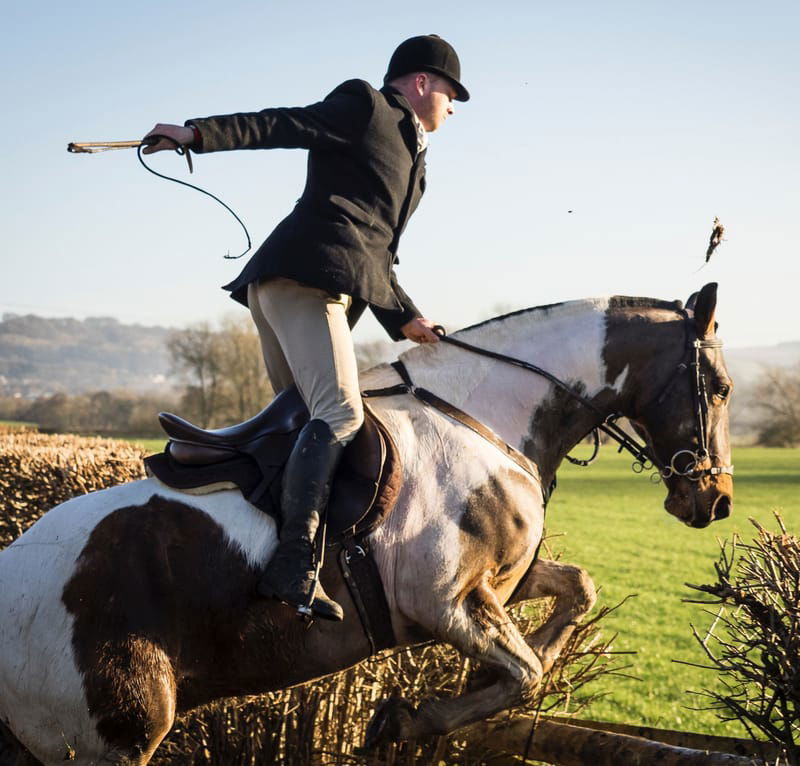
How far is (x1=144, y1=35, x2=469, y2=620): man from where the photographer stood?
385 centimetres

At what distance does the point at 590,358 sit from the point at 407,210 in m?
1.14

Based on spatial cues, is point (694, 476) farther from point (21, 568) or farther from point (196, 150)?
point (21, 568)

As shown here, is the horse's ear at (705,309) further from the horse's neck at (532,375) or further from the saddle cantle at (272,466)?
the saddle cantle at (272,466)

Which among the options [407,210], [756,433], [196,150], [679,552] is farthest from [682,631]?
[756,433]

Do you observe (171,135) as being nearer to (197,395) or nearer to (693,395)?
(693,395)

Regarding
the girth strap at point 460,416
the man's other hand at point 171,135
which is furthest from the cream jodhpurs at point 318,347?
the man's other hand at point 171,135

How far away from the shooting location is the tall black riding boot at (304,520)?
3773 mm

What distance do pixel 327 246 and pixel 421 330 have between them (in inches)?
29.2

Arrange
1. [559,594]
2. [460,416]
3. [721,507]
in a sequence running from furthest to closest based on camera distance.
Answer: [559,594] → [721,507] → [460,416]

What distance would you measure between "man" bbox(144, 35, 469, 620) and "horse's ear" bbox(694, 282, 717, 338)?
51.5 inches

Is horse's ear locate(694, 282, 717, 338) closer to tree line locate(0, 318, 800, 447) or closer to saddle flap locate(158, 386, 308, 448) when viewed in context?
saddle flap locate(158, 386, 308, 448)

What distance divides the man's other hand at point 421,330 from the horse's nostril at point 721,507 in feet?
5.16

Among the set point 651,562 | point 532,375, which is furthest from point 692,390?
point 651,562

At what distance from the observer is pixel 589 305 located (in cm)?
466
